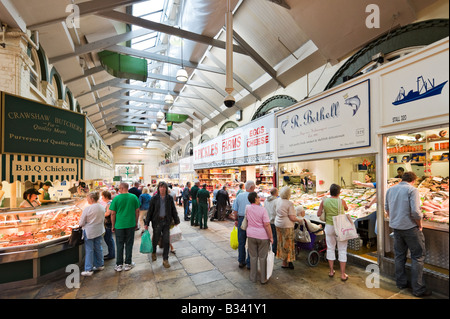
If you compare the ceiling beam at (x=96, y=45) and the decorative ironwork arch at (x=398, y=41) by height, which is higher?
the ceiling beam at (x=96, y=45)

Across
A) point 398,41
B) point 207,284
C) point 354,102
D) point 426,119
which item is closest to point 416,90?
point 426,119

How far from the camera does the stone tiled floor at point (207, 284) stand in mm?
2977

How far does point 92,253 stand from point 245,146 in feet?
18.6

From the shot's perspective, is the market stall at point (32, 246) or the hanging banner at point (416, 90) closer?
the hanging banner at point (416, 90)

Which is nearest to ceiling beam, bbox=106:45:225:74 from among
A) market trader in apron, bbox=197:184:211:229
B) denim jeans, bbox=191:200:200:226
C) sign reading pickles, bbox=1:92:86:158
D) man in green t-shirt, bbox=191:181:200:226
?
sign reading pickles, bbox=1:92:86:158

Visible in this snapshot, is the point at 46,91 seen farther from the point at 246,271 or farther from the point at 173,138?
the point at 173,138

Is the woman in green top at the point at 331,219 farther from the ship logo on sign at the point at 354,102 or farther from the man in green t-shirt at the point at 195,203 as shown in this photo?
the man in green t-shirt at the point at 195,203

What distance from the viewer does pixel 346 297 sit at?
2896 millimetres

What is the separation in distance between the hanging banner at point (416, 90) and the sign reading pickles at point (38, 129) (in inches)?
254

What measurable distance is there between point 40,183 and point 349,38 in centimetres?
777

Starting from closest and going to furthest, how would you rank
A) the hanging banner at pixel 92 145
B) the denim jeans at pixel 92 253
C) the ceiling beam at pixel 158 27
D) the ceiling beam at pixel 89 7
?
1. the denim jeans at pixel 92 253
2. the ceiling beam at pixel 89 7
3. the ceiling beam at pixel 158 27
4. the hanging banner at pixel 92 145

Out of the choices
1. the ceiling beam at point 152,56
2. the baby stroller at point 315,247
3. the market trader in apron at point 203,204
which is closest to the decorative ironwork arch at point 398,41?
the baby stroller at point 315,247

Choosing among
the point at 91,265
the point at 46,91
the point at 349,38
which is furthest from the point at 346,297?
the point at 46,91

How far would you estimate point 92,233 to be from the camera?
374 cm
